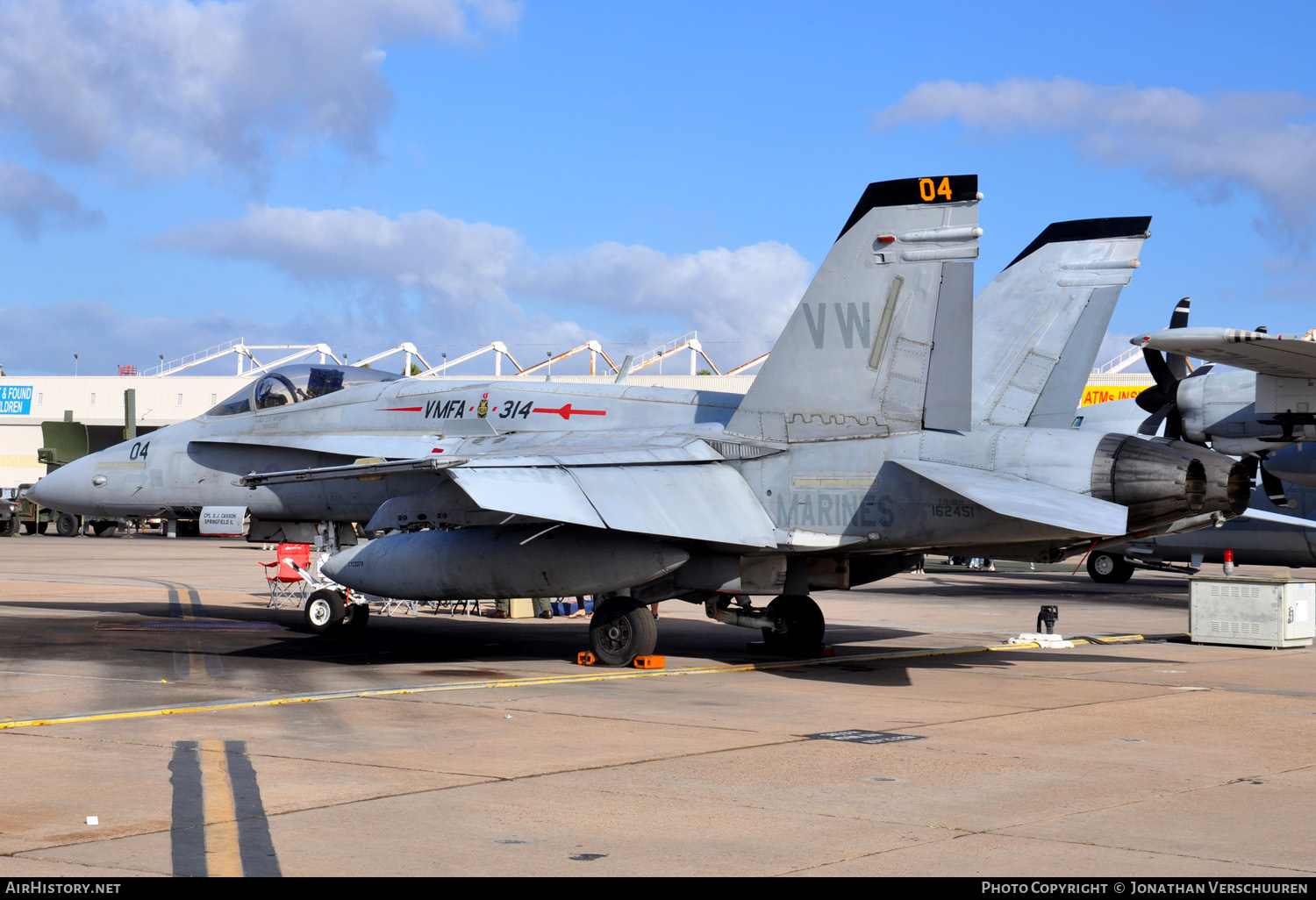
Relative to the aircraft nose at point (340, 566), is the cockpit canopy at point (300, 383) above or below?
above

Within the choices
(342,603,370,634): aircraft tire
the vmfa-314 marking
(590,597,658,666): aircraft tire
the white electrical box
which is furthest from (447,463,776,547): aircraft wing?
the white electrical box

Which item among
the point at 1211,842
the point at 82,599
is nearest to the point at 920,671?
the point at 1211,842

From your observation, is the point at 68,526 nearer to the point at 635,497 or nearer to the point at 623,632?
the point at 623,632

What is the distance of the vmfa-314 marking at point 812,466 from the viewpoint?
12766mm

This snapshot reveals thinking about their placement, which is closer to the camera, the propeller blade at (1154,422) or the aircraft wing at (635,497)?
the aircraft wing at (635,497)

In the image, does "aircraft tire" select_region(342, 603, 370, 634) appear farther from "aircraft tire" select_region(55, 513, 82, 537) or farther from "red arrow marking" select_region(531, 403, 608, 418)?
"aircraft tire" select_region(55, 513, 82, 537)

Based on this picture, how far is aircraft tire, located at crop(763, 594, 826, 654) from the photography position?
16.1m

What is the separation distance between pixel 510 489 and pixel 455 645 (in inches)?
207

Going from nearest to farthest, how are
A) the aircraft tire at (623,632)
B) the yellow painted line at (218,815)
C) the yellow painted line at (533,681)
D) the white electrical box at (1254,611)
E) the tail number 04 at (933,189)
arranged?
the yellow painted line at (218,815)
the yellow painted line at (533,681)
the tail number 04 at (933,189)
the aircraft tire at (623,632)
the white electrical box at (1254,611)

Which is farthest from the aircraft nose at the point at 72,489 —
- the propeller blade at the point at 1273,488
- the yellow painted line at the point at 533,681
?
the propeller blade at the point at 1273,488

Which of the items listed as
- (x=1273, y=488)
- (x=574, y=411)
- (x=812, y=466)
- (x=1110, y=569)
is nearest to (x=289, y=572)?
(x=574, y=411)

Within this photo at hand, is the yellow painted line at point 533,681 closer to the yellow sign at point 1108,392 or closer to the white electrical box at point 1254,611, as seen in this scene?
the white electrical box at point 1254,611

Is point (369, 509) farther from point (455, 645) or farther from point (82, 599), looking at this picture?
point (82, 599)

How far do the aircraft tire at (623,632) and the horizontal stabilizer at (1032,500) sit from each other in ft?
11.8
